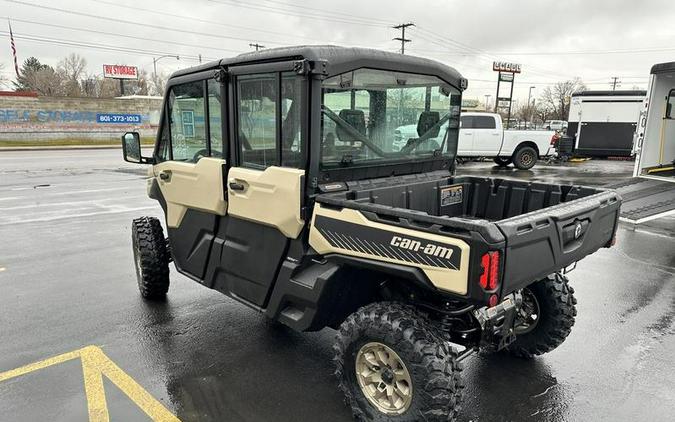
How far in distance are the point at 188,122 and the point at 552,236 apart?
3.07 metres

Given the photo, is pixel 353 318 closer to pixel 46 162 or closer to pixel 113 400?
pixel 113 400

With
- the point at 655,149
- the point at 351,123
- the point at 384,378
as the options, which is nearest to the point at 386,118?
the point at 351,123

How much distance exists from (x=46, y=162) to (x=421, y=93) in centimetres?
2095

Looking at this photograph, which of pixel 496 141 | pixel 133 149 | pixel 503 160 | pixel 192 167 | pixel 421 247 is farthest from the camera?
pixel 503 160

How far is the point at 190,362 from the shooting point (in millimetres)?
3662

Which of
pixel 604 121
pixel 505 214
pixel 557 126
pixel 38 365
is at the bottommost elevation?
pixel 38 365

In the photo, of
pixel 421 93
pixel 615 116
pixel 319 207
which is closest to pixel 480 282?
pixel 319 207

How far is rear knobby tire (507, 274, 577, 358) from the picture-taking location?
3.60m

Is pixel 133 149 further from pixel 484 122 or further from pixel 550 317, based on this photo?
pixel 484 122

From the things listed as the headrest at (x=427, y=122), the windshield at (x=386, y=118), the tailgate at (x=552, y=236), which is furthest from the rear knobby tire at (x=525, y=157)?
the tailgate at (x=552, y=236)

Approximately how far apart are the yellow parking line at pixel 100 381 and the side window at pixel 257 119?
1.78 m

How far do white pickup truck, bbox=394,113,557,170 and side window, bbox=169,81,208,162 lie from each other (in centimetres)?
1398

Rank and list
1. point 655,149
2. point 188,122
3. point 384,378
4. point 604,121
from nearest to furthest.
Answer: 1. point 384,378
2. point 188,122
3. point 655,149
4. point 604,121

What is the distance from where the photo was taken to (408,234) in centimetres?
252
